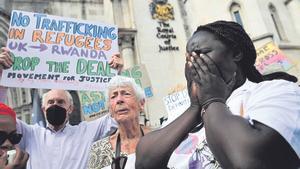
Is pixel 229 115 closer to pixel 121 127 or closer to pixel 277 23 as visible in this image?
pixel 121 127

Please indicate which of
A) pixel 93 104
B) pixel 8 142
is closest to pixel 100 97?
pixel 93 104

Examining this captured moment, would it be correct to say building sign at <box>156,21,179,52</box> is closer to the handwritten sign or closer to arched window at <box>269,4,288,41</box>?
arched window at <box>269,4,288,41</box>

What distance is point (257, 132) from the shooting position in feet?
2.79

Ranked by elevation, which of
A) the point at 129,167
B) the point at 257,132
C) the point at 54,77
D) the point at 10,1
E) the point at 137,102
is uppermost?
the point at 10,1

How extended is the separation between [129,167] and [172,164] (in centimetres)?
76

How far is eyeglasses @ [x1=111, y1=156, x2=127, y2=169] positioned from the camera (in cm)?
191

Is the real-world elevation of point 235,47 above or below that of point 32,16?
below

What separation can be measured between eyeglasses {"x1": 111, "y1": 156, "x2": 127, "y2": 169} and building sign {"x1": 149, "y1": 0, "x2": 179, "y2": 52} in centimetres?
1035

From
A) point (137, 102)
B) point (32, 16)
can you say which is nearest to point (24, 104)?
point (32, 16)

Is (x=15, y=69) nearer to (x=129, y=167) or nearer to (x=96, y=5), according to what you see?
(x=129, y=167)

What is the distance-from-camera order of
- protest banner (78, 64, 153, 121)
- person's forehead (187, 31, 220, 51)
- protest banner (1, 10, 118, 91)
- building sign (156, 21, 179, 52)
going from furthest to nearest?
1. building sign (156, 21, 179, 52)
2. protest banner (78, 64, 153, 121)
3. protest banner (1, 10, 118, 91)
4. person's forehead (187, 31, 220, 51)

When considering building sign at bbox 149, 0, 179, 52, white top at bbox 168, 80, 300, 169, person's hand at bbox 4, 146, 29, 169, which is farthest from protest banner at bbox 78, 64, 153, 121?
building sign at bbox 149, 0, 179, 52

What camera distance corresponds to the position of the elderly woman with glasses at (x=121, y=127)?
2.12 meters

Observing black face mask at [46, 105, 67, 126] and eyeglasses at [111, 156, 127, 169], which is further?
black face mask at [46, 105, 67, 126]
